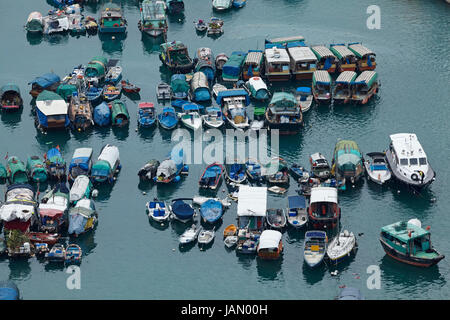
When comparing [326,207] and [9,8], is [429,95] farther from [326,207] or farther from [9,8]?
[9,8]

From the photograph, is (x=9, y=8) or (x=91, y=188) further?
(x=9, y=8)

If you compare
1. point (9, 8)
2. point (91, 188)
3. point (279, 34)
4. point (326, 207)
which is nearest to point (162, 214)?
point (91, 188)

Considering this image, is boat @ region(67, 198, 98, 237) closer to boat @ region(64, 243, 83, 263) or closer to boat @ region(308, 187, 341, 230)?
boat @ region(64, 243, 83, 263)

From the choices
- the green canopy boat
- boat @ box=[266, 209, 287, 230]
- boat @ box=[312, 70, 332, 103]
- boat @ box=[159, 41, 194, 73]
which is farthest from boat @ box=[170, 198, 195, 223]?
boat @ box=[159, 41, 194, 73]

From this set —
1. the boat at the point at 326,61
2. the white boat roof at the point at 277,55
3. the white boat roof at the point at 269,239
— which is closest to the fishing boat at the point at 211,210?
the white boat roof at the point at 269,239

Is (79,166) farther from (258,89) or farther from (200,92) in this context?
(258,89)
